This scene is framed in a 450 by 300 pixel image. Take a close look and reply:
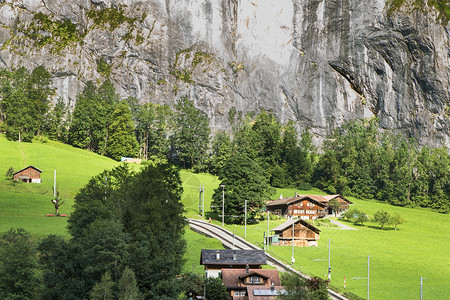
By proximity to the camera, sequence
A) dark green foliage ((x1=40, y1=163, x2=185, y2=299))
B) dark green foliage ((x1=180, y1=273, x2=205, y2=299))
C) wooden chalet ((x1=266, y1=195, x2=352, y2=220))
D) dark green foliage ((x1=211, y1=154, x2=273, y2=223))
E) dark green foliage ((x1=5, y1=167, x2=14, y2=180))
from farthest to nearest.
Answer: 1. wooden chalet ((x1=266, y1=195, x2=352, y2=220))
2. dark green foliage ((x1=5, y1=167, x2=14, y2=180))
3. dark green foliage ((x1=211, y1=154, x2=273, y2=223))
4. dark green foliage ((x1=180, y1=273, x2=205, y2=299))
5. dark green foliage ((x1=40, y1=163, x2=185, y2=299))

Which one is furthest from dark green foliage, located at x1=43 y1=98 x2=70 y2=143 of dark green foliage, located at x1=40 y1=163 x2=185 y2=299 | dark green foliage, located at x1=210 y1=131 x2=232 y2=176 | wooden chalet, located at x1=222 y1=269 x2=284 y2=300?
wooden chalet, located at x1=222 y1=269 x2=284 y2=300

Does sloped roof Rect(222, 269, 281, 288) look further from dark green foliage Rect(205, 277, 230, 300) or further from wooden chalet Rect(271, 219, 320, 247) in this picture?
wooden chalet Rect(271, 219, 320, 247)

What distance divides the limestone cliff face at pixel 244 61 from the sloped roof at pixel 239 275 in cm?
13142

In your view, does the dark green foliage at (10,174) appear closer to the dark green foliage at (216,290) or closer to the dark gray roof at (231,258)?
the dark gray roof at (231,258)

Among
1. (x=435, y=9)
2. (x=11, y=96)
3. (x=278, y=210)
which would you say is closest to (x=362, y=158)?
(x=278, y=210)

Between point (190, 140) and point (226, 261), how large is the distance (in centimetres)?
8781

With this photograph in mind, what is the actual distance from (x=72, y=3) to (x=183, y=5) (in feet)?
122

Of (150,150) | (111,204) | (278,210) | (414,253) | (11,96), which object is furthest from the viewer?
(150,150)

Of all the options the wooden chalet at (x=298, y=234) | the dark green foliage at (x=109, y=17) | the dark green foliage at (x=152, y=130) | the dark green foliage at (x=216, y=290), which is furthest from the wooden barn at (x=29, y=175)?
the dark green foliage at (x=109, y=17)

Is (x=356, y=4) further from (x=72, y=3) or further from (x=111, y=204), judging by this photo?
(x=111, y=204)

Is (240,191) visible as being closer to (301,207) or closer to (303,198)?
(303,198)

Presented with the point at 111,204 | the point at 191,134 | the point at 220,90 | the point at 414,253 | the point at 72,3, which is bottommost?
the point at 414,253

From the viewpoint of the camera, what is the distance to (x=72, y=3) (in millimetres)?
189500

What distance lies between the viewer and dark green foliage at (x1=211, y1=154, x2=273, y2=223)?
95.2m
